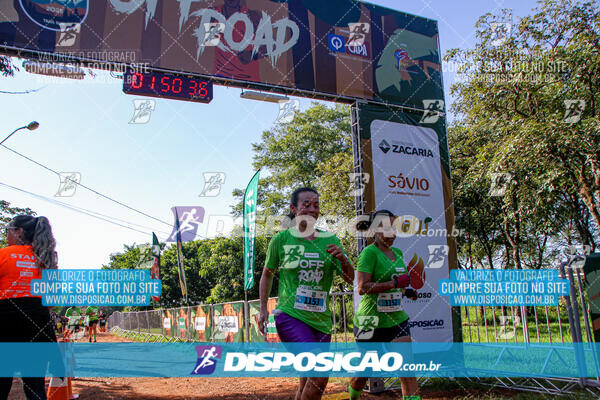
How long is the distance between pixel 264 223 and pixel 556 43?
902 inches

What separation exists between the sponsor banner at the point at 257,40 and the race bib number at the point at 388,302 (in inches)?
151

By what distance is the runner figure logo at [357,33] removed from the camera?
284 inches

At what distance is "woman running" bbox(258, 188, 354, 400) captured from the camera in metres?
3.29

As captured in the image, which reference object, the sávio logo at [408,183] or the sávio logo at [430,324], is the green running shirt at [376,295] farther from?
the sávio logo at [408,183]

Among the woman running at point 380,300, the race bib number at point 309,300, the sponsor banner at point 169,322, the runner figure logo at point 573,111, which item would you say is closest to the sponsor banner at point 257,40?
the woman running at point 380,300

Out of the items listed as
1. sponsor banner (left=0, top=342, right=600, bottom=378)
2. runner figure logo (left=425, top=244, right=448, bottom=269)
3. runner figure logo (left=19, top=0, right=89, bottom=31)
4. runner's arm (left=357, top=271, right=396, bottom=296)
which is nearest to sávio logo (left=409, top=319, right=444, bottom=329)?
sponsor banner (left=0, top=342, right=600, bottom=378)

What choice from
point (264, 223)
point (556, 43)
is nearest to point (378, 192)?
point (556, 43)

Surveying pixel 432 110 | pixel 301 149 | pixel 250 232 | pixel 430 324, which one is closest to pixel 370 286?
pixel 430 324

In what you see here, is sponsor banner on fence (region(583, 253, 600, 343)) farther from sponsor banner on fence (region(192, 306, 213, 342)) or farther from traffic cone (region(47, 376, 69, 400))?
sponsor banner on fence (region(192, 306, 213, 342))

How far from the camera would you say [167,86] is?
6.00 meters

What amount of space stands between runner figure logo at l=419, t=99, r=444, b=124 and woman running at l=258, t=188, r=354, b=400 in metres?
4.74

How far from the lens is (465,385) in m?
6.16

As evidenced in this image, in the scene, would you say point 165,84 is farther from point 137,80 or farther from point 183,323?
point 183,323

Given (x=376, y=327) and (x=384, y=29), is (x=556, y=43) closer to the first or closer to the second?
(x=384, y=29)
